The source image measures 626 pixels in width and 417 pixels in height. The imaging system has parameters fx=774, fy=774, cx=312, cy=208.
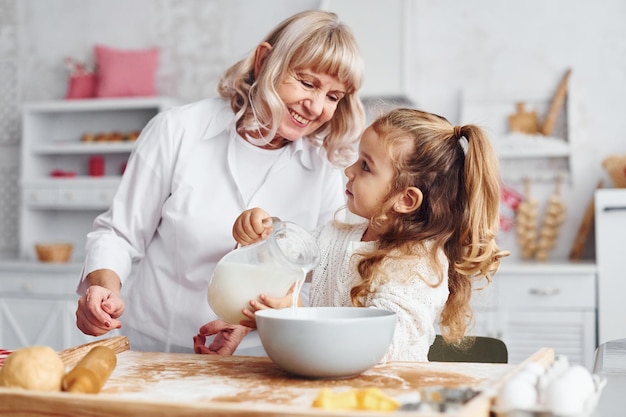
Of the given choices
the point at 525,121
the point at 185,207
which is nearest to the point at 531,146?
the point at 525,121

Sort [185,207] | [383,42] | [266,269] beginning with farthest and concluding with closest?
1. [383,42]
2. [185,207]
3. [266,269]

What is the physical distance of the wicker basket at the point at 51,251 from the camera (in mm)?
4008

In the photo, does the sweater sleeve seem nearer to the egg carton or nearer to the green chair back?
the green chair back

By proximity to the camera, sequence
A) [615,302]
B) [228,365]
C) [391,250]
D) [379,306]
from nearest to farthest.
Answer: [228,365] → [379,306] → [391,250] → [615,302]

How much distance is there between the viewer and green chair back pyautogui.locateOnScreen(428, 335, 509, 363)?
1585 mm

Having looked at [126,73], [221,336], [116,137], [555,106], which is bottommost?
[221,336]

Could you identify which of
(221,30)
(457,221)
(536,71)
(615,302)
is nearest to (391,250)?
(457,221)

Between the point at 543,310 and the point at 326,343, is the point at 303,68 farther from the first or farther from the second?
the point at 543,310

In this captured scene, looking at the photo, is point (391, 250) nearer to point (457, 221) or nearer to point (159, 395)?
point (457, 221)

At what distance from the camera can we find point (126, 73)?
4.23 meters

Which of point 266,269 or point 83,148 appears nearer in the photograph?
point 266,269

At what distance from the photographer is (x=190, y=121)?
186 centimetres

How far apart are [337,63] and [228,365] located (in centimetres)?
→ 76

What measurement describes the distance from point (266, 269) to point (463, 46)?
299 centimetres
